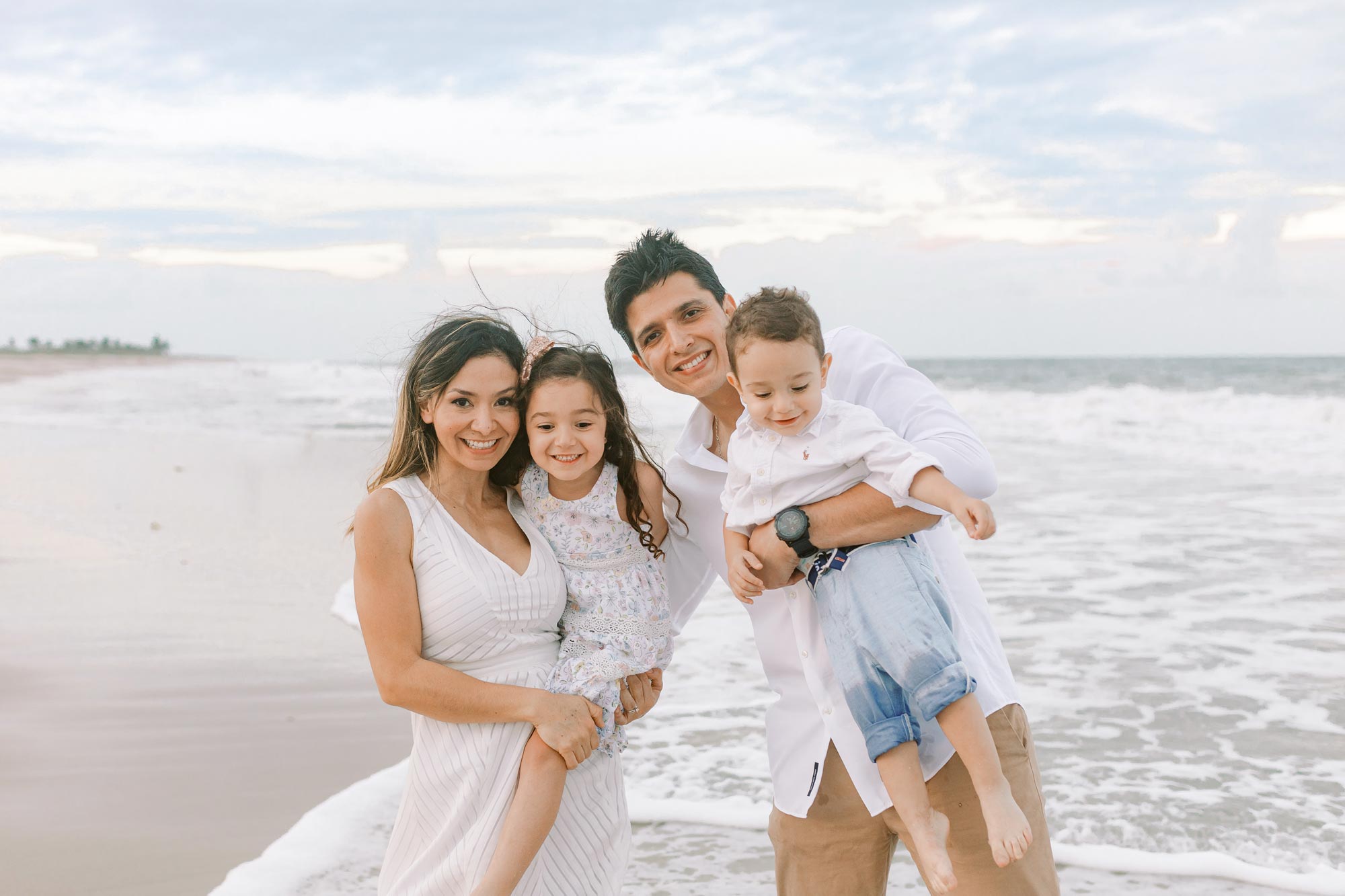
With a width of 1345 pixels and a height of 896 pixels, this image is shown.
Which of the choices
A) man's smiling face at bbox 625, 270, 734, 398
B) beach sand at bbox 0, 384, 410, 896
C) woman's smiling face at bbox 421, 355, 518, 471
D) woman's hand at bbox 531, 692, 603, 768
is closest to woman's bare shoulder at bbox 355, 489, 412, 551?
woman's smiling face at bbox 421, 355, 518, 471

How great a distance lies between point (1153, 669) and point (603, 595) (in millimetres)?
4622

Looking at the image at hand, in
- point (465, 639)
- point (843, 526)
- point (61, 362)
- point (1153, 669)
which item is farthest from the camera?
point (61, 362)

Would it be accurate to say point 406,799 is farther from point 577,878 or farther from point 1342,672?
point 1342,672

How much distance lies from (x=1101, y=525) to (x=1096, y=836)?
6.57 meters

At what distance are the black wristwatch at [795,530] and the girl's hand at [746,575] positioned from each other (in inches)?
3.5

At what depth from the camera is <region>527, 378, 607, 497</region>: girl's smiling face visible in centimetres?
290

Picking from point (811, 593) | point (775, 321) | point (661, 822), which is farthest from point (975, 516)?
point (661, 822)

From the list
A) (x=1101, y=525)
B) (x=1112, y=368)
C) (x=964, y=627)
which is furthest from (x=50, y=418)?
(x=1112, y=368)

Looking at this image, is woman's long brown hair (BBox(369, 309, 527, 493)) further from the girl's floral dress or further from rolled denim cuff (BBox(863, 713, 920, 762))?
rolled denim cuff (BBox(863, 713, 920, 762))

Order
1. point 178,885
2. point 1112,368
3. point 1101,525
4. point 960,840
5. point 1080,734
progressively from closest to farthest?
point 960,840 < point 178,885 < point 1080,734 < point 1101,525 < point 1112,368

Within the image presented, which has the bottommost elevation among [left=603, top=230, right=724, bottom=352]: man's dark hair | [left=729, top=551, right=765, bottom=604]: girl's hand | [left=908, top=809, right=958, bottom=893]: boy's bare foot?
[left=908, top=809, right=958, bottom=893]: boy's bare foot

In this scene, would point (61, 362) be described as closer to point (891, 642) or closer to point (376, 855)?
point (376, 855)

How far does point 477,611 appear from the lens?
2703 millimetres

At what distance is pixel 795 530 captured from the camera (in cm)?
262
